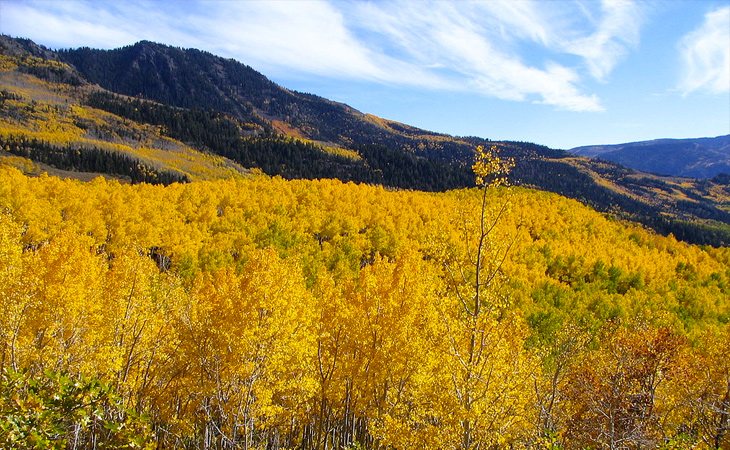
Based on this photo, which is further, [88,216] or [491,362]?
[88,216]

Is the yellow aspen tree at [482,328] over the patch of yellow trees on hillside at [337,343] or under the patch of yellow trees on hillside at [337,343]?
over

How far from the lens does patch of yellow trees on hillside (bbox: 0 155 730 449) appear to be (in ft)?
37.8

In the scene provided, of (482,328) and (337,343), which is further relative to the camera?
(337,343)

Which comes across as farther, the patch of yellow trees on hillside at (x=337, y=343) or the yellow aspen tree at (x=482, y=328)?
the patch of yellow trees on hillside at (x=337, y=343)

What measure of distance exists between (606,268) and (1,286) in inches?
3775

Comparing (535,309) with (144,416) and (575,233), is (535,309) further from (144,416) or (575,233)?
(575,233)

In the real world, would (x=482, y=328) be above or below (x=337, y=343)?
above

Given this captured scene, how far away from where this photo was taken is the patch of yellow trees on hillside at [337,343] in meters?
11.5

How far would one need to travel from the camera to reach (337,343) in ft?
41.9

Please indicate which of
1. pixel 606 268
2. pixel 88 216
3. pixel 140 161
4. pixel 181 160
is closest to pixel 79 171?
pixel 140 161

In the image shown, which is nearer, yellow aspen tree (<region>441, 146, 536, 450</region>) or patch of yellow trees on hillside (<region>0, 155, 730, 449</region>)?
yellow aspen tree (<region>441, 146, 536, 450</region>)

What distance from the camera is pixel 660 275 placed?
310 ft

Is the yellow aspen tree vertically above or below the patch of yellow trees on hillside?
above

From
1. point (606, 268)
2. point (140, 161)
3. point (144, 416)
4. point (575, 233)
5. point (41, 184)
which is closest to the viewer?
point (144, 416)
